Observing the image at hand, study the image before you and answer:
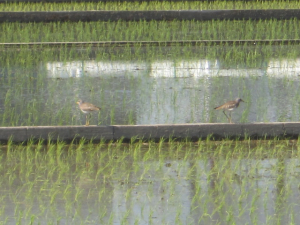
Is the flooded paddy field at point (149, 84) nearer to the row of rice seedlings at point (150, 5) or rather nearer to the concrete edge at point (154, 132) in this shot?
the concrete edge at point (154, 132)

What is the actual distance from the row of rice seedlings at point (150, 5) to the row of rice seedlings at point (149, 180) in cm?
1199

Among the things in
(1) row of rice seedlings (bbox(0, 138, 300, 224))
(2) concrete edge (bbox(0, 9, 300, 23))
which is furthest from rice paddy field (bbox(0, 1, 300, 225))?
(2) concrete edge (bbox(0, 9, 300, 23))

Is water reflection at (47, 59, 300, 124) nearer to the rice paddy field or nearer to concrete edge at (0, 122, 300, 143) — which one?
the rice paddy field

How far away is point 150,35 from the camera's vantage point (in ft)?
49.5

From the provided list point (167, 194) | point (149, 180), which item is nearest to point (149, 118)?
point (149, 180)

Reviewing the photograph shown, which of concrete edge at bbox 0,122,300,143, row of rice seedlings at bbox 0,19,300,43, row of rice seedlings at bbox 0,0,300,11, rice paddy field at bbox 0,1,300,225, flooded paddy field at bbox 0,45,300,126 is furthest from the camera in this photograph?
row of rice seedlings at bbox 0,0,300,11

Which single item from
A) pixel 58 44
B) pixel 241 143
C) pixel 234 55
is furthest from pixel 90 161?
pixel 58 44

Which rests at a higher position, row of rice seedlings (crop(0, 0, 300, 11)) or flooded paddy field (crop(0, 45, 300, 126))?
row of rice seedlings (crop(0, 0, 300, 11))

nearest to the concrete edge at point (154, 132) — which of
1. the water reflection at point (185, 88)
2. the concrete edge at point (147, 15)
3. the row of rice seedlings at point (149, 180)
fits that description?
the row of rice seedlings at point (149, 180)

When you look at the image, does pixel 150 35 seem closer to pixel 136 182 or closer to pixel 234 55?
pixel 234 55

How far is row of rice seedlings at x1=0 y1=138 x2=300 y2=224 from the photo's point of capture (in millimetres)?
5183

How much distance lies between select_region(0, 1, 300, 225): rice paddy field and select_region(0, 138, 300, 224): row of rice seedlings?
0.03ft

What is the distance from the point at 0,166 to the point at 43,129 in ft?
2.68

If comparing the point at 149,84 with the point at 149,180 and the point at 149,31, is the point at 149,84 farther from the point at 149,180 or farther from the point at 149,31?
the point at 149,31
